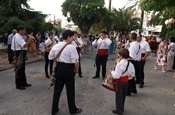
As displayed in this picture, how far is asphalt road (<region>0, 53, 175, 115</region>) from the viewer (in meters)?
6.99

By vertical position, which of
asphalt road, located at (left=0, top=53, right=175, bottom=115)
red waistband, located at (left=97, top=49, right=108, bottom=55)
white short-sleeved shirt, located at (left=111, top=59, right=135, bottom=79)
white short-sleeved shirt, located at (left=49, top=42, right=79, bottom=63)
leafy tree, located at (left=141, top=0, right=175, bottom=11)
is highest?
leafy tree, located at (left=141, top=0, right=175, bottom=11)

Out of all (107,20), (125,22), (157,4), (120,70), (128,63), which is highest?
(107,20)

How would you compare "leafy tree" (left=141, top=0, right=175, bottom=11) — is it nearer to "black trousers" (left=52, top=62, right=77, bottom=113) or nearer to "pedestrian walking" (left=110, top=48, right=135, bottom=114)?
"pedestrian walking" (left=110, top=48, right=135, bottom=114)

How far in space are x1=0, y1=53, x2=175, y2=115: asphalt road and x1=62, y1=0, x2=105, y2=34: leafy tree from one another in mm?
32317

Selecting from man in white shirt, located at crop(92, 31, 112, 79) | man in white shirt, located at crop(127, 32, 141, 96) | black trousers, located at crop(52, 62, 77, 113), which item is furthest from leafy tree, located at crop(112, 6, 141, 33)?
black trousers, located at crop(52, 62, 77, 113)

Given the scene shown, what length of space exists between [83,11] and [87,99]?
1400 inches

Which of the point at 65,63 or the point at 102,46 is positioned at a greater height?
the point at 102,46

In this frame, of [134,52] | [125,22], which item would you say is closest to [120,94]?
[134,52]

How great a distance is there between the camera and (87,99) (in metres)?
8.05

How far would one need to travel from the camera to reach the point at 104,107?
732 centimetres

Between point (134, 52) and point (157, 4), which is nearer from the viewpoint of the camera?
point (134, 52)

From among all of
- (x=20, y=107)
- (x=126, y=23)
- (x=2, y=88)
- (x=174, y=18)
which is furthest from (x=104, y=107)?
(x=126, y=23)

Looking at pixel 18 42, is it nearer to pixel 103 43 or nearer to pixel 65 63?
pixel 65 63

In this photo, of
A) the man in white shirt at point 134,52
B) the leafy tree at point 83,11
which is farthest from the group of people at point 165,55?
the leafy tree at point 83,11
